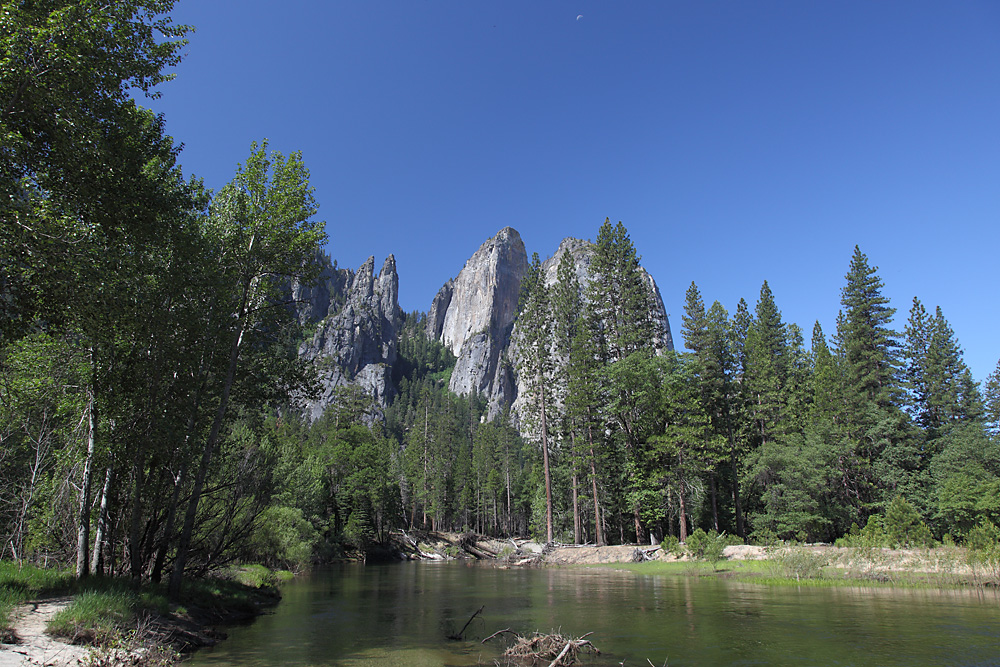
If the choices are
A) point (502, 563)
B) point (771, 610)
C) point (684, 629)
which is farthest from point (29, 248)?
point (502, 563)

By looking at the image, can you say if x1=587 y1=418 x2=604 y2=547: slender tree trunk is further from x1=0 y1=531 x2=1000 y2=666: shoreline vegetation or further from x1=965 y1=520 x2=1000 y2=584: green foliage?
x1=965 y1=520 x2=1000 y2=584: green foliage

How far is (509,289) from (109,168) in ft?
583

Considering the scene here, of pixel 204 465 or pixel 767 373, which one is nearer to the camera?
pixel 204 465

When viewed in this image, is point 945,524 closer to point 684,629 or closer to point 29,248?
point 684,629

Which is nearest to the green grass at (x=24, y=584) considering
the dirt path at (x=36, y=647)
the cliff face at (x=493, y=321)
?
the dirt path at (x=36, y=647)

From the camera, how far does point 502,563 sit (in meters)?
39.2

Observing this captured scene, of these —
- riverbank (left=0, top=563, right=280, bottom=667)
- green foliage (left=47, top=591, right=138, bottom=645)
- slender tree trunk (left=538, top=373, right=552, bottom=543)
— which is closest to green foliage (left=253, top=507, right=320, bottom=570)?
riverbank (left=0, top=563, right=280, bottom=667)

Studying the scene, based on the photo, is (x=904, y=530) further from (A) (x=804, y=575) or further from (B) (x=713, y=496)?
(B) (x=713, y=496)

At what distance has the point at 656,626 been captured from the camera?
12.9m

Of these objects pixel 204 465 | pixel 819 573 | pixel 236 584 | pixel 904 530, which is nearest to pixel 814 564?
A: pixel 819 573

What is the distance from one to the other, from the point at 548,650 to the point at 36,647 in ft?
27.3

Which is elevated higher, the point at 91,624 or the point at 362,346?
the point at 362,346

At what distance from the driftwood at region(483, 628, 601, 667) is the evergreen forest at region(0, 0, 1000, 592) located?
9936 millimetres

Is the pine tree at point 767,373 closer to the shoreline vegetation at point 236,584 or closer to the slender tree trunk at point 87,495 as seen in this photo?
the shoreline vegetation at point 236,584
